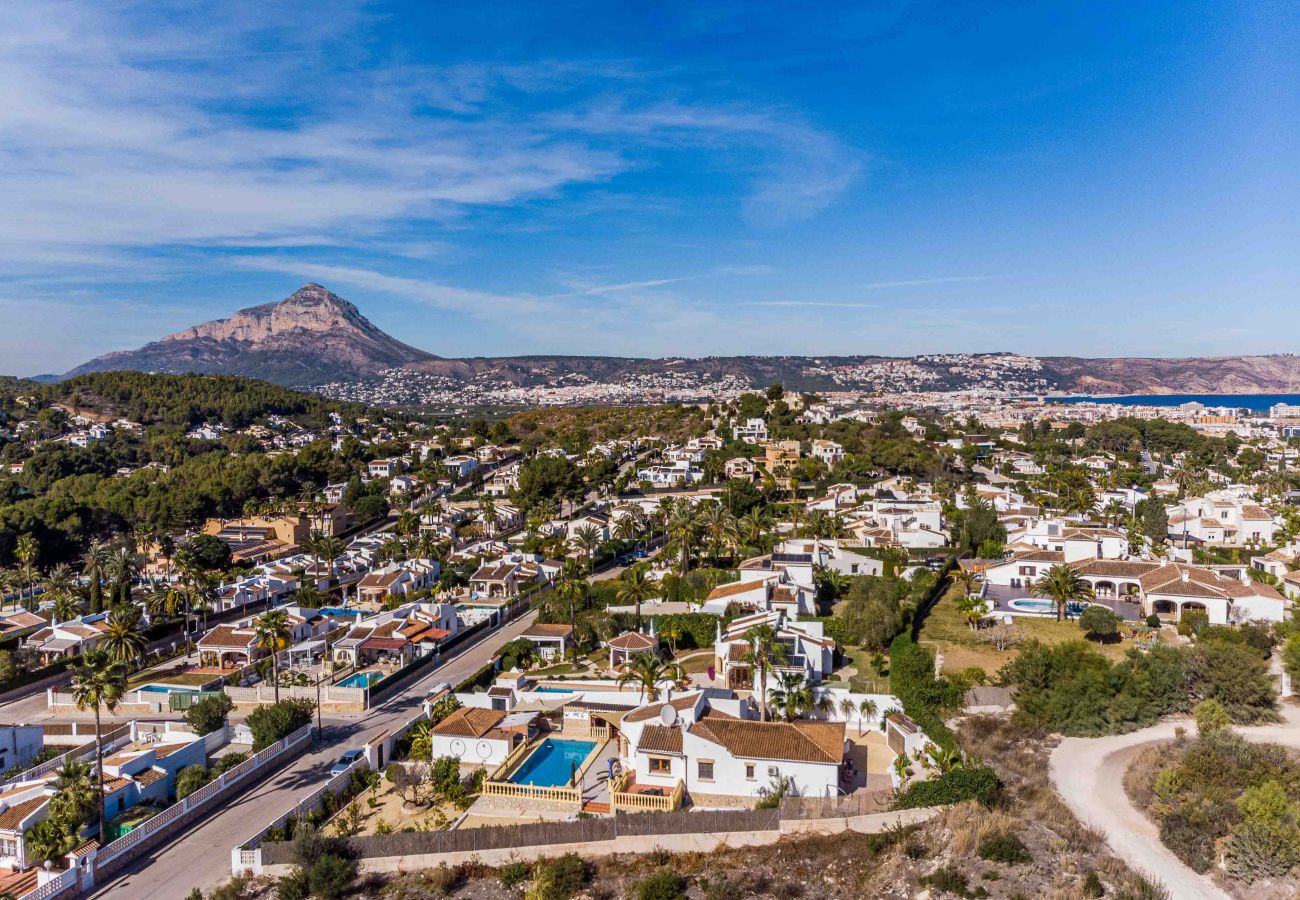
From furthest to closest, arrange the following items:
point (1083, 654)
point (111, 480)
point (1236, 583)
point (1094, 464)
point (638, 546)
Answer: point (1094, 464)
point (111, 480)
point (638, 546)
point (1236, 583)
point (1083, 654)

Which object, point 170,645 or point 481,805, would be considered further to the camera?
point 170,645

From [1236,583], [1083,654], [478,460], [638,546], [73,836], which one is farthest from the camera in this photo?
[478,460]

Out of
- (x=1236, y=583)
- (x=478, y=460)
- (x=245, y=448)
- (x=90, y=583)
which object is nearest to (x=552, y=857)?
(x=1236, y=583)

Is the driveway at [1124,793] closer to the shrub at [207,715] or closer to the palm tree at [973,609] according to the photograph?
the palm tree at [973,609]

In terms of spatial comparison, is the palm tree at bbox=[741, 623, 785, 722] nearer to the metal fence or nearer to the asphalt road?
the metal fence

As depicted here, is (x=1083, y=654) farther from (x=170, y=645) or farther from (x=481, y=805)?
(x=170, y=645)

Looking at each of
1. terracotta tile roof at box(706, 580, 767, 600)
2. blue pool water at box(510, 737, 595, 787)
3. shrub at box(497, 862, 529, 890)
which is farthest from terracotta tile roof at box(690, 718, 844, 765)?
terracotta tile roof at box(706, 580, 767, 600)

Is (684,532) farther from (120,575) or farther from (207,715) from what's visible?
(120,575)
